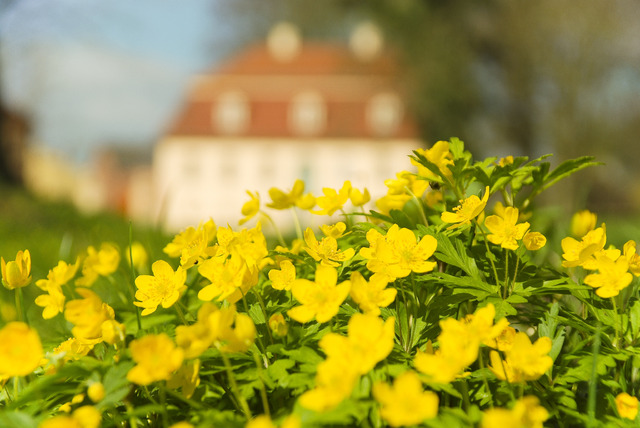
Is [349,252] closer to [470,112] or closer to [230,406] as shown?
[230,406]

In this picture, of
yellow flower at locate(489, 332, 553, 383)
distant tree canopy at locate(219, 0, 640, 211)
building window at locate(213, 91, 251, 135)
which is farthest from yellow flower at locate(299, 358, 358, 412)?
building window at locate(213, 91, 251, 135)

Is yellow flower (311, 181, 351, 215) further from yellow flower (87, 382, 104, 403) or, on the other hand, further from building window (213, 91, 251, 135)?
building window (213, 91, 251, 135)

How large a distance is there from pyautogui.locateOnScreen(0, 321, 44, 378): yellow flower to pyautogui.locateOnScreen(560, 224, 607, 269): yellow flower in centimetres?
76

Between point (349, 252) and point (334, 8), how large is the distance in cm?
1638

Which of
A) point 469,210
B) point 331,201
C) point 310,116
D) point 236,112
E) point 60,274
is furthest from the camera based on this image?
point 236,112

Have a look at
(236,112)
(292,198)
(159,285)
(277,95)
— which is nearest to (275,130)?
(277,95)

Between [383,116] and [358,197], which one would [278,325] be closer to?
[358,197]

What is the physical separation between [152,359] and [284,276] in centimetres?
29

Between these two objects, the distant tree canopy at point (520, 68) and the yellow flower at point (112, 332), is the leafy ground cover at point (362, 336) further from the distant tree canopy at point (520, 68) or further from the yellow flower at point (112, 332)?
the distant tree canopy at point (520, 68)

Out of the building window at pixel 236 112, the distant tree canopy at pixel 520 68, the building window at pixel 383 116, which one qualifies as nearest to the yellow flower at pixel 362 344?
the distant tree canopy at pixel 520 68

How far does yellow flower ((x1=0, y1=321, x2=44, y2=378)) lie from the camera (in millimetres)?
766

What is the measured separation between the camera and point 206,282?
1191 millimetres

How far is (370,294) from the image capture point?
0.85 metres

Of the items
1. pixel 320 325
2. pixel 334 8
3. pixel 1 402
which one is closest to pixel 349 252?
pixel 320 325
